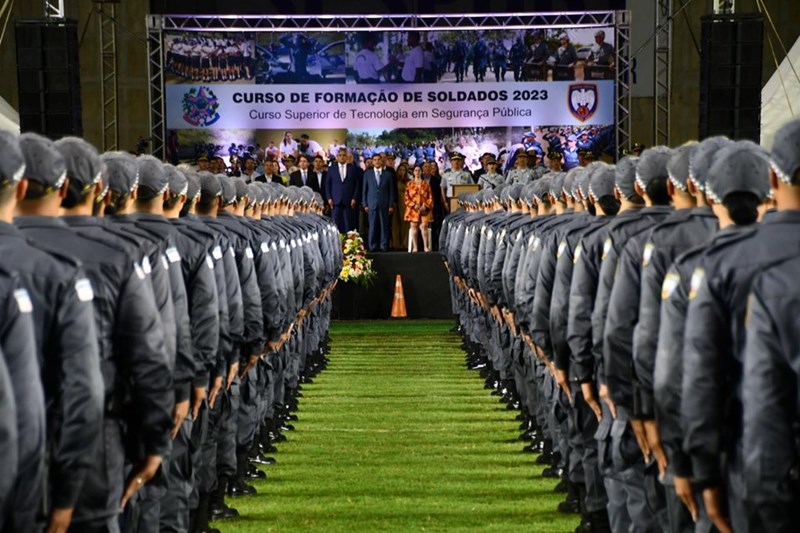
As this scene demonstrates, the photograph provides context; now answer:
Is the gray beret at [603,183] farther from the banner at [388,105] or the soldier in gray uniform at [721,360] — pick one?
the banner at [388,105]

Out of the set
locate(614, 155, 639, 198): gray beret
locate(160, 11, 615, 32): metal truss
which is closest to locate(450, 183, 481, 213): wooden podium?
locate(160, 11, 615, 32): metal truss

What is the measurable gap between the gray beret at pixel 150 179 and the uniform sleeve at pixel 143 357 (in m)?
1.69

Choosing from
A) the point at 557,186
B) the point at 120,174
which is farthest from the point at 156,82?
the point at 120,174

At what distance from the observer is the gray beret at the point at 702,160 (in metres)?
5.87

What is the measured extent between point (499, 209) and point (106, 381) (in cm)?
1305

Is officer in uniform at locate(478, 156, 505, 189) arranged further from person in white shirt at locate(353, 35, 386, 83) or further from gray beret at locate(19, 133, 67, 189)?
gray beret at locate(19, 133, 67, 189)

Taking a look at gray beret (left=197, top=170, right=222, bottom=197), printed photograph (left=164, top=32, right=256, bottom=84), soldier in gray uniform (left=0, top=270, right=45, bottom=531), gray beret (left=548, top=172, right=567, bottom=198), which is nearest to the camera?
soldier in gray uniform (left=0, top=270, right=45, bottom=531)

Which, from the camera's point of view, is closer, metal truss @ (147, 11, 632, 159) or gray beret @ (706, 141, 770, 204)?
gray beret @ (706, 141, 770, 204)

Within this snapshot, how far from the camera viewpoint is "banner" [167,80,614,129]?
2908cm

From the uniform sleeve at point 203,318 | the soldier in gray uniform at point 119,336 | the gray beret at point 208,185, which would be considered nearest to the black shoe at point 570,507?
the uniform sleeve at point 203,318

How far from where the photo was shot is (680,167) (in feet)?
21.2

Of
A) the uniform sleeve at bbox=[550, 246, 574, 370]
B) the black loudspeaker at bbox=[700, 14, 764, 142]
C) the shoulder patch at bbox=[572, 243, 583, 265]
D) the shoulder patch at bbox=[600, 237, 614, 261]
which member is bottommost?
the uniform sleeve at bbox=[550, 246, 574, 370]

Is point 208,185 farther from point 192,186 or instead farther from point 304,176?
point 304,176

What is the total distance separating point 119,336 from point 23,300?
4.70 feet
